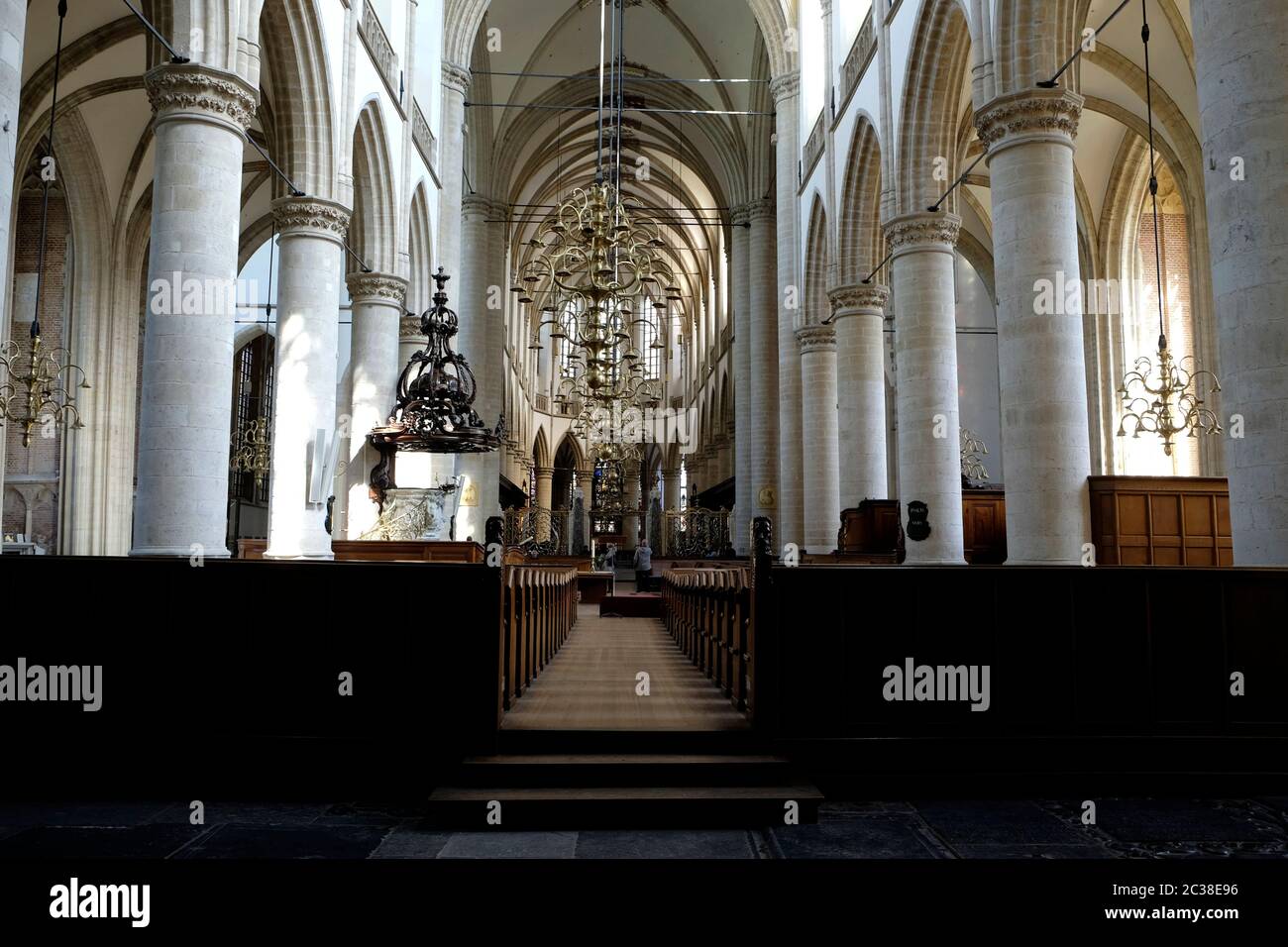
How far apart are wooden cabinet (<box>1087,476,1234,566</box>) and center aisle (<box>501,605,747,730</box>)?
19.6ft

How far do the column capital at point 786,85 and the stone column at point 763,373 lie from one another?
17.1ft

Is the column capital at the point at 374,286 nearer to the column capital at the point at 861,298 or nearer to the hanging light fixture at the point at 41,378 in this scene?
the hanging light fixture at the point at 41,378

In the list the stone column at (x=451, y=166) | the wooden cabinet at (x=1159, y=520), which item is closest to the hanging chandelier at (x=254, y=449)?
the stone column at (x=451, y=166)

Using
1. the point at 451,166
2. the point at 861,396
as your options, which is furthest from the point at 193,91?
the point at 451,166

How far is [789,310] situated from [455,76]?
8279mm

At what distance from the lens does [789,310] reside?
1797cm

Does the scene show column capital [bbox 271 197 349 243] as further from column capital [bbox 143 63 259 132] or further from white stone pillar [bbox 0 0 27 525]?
white stone pillar [bbox 0 0 27 525]

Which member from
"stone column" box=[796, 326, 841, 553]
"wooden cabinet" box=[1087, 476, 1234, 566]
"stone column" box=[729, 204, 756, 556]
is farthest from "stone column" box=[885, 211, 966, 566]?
"stone column" box=[729, 204, 756, 556]

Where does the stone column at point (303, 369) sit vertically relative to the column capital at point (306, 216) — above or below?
below

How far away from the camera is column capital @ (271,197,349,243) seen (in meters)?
10.7

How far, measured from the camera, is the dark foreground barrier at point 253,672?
4.23m

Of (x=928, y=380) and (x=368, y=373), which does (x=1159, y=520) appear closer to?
(x=928, y=380)

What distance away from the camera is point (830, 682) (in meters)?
4.46
